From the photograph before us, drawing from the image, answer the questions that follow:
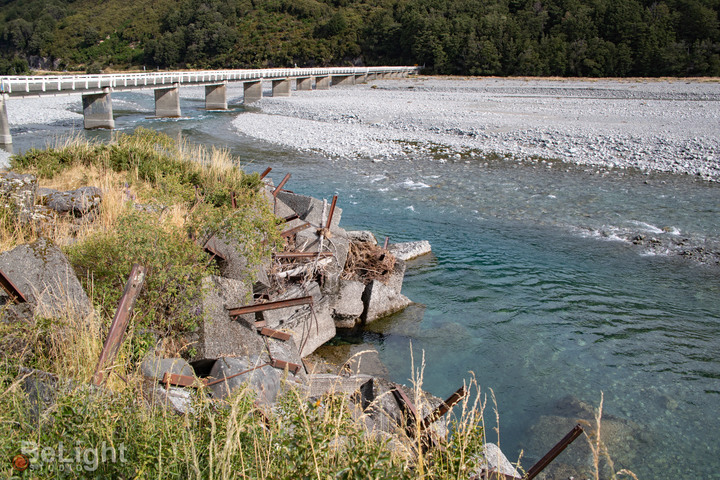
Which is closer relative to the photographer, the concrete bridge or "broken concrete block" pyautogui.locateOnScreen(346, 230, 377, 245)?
"broken concrete block" pyautogui.locateOnScreen(346, 230, 377, 245)

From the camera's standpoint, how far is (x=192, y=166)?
1035 cm

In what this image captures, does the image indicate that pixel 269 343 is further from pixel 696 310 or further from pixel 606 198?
pixel 606 198

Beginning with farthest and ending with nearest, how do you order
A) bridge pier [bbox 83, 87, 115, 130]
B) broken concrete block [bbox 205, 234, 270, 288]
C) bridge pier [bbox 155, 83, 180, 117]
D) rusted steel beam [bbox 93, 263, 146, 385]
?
1. bridge pier [bbox 155, 83, 180, 117]
2. bridge pier [bbox 83, 87, 115, 130]
3. broken concrete block [bbox 205, 234, 270, 288]
4. rusted steel beam [bbox 93, 263, 146, 385]

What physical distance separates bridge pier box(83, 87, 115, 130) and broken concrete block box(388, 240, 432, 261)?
936 inches

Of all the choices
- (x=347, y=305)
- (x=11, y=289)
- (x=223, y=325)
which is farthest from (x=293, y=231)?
(x=11, y=289)

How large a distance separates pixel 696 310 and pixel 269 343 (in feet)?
21.5

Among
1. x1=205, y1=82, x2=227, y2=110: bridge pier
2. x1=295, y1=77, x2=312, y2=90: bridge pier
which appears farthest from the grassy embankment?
x1=295, y1=77, x2=312, y2=90: bridge pier

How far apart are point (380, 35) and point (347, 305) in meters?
91.9

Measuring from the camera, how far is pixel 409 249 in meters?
10.4

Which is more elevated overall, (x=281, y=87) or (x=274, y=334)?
(x=281, y=87)

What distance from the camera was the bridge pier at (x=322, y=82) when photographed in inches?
2382

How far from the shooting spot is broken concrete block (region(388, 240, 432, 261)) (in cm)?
1034

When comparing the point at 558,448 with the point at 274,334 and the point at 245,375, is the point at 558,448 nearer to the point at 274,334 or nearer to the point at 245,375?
the point at 245,375

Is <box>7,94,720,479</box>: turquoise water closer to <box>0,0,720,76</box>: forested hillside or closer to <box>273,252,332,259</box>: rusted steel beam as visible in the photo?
<box>273,252,332,259</box>: rusted steel beam
